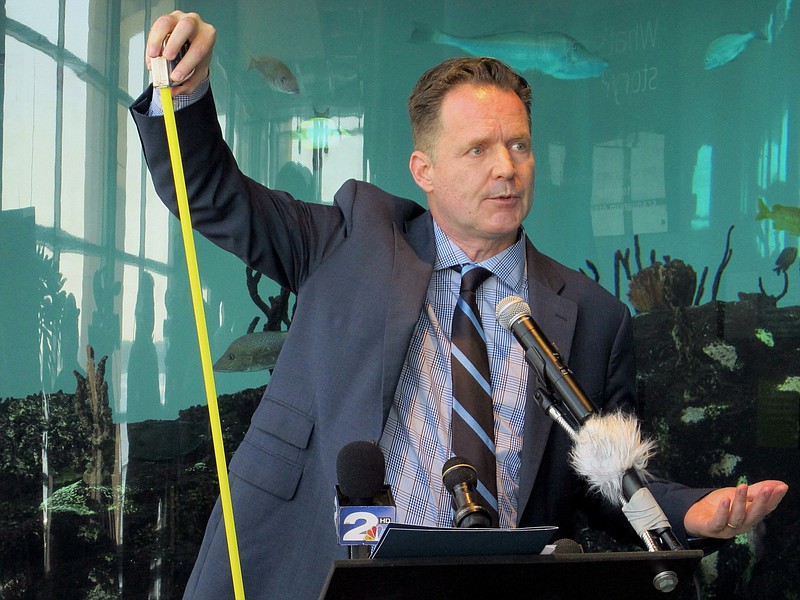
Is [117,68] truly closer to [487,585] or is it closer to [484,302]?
[484,302]

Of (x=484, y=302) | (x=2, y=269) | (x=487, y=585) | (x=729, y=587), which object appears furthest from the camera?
(x=729, y=587)

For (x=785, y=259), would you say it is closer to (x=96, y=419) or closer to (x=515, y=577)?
(x=96, y=419)

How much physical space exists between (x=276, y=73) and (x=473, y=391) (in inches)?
117

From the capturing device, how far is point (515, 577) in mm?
1019

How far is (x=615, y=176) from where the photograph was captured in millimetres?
4492

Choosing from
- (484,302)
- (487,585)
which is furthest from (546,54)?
(487,585)

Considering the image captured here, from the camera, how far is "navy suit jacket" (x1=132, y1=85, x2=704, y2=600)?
5.68 feet

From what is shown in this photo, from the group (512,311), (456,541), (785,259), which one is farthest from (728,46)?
(456,541)

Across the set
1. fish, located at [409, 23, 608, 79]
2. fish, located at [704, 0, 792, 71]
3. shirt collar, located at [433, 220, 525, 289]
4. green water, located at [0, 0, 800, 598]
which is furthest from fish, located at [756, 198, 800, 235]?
shirt collar, located at [433, 220, 525, 289]

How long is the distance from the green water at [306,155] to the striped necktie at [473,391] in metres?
2.47

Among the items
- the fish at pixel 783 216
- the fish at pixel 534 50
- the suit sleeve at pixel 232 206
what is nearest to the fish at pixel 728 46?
the fish at pixel 534 50

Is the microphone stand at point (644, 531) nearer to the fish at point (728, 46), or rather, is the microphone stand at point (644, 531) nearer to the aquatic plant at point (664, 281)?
the aquatic plant at point (664, 281)

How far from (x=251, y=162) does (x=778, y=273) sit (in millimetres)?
2447

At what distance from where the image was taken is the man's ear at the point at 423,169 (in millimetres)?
1979
